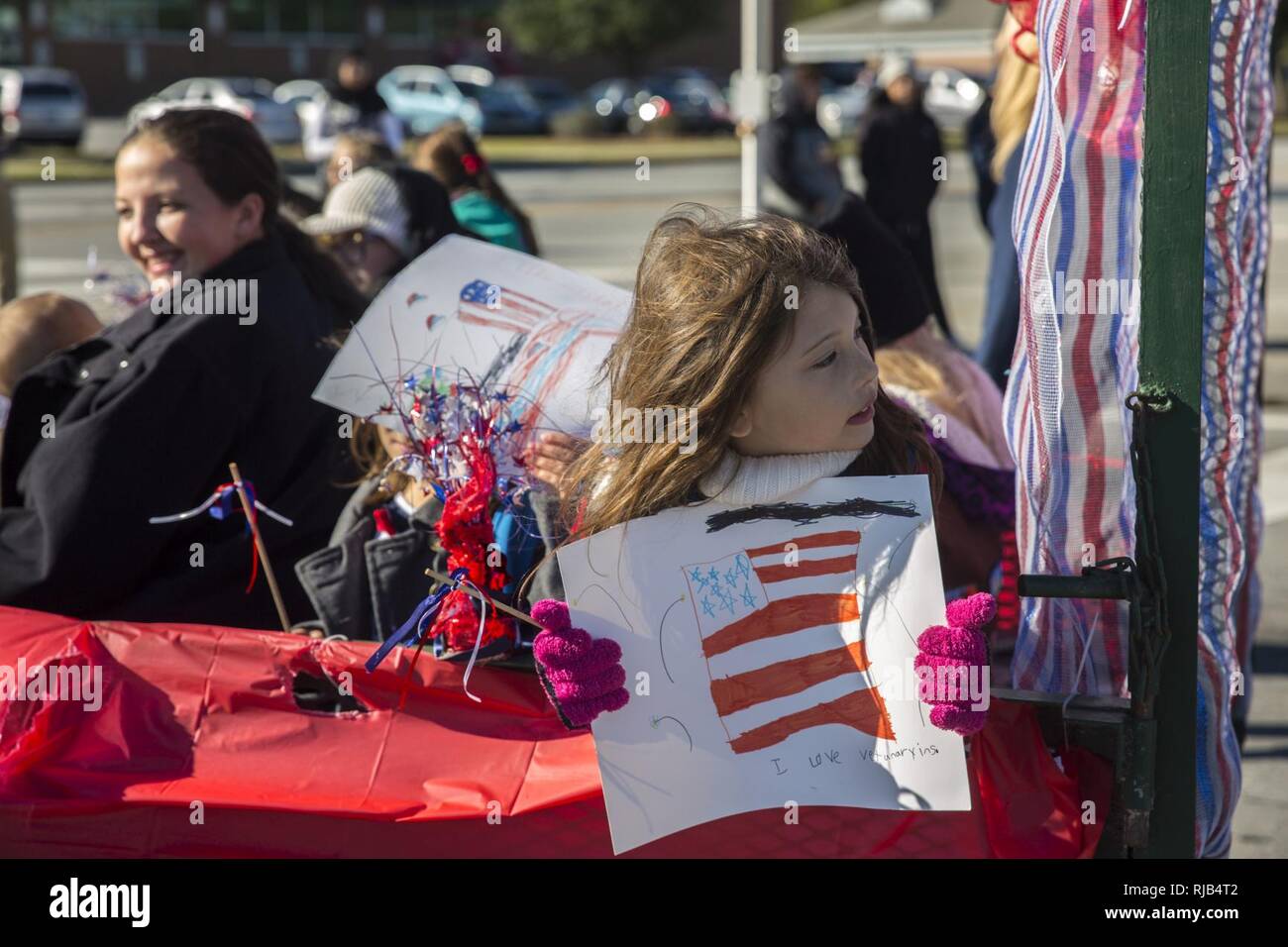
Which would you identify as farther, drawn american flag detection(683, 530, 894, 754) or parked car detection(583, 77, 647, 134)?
parked car detection(583, 77, 647, 134)

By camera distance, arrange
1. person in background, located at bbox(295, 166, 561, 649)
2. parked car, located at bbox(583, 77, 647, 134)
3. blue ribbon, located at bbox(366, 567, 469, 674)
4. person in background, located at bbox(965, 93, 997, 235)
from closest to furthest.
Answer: blue ribbon, located at bbox(366, 567, 469, 674), person in background, located at bbox(295, 166, 561, 649), person in background, located at bbox(965, 93, 997, 235), parked car, located at bbox(583, 77, 647, 134)

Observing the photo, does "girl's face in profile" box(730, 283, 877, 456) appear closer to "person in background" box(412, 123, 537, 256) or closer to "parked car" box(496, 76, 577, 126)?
"person in background" box(412, 123, 537, 256)

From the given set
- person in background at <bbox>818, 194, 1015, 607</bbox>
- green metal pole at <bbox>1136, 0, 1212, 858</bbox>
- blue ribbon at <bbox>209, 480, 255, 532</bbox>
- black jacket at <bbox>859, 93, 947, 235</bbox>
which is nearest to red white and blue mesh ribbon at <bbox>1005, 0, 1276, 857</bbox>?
green metal pole at <bbox>1136, 0, 1212, 858</bbox>

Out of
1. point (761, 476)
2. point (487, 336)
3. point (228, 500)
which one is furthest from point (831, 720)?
point (228, 500)

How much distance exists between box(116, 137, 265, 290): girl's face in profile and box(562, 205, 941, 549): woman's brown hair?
1237mm

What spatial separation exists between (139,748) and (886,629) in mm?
1081

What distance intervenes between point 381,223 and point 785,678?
2629 mm

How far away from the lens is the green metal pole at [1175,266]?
1949mm

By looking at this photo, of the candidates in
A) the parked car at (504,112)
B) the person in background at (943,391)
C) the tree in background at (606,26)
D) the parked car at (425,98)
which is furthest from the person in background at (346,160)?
the tree in background at (606,26)

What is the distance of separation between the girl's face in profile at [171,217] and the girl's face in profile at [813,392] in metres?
1.45

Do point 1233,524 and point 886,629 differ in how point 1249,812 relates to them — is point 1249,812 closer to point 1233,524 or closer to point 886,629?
point 1233,524

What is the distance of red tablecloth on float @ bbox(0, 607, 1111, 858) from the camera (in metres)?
2.06

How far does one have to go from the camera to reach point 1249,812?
12.9 ft

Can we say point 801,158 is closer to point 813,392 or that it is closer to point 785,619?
point 813,392
